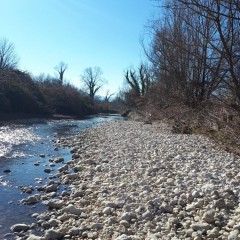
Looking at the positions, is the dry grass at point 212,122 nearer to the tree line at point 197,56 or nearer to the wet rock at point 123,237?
the tree line at point 197,56

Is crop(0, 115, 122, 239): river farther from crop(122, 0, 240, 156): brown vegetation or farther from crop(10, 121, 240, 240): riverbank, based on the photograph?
crop(122, 0, 240, 156): brown vegetation

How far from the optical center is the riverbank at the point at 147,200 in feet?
15.4

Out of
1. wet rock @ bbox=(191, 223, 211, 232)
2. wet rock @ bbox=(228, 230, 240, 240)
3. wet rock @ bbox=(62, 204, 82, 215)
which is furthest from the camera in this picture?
wet rock @ bbox=(62, 204, 82, 215)

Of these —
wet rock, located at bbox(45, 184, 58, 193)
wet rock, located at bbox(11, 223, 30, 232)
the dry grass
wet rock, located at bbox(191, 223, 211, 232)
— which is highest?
the dry grass

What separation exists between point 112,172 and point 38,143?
8.62m

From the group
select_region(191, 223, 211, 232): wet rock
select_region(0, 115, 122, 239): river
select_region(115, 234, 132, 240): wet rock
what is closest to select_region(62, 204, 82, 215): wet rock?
select_region(0, 115, 122, 239): river

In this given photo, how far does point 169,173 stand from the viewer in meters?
7.39

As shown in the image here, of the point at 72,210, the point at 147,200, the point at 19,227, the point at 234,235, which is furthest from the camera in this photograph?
the point at 147,200

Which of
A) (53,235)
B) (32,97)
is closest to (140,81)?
(32,97)

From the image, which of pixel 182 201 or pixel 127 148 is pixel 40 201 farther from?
pixel 127 148

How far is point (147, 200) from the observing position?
19.0 ft

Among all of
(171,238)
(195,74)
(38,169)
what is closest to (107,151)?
(38,169)

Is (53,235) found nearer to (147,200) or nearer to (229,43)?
(147,200)

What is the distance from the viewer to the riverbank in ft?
15.4
